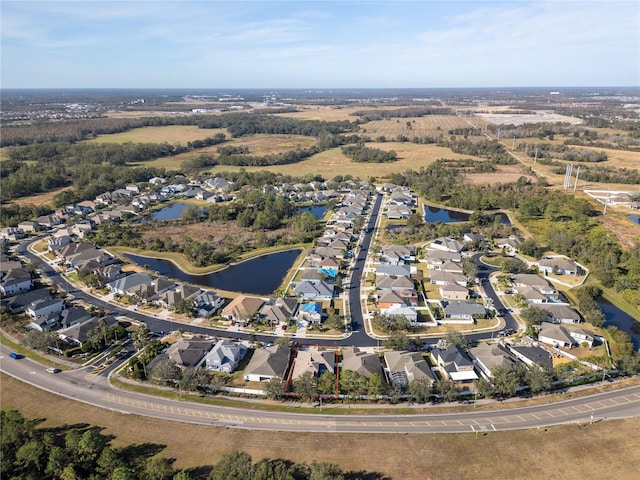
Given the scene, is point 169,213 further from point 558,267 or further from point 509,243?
point 558,267

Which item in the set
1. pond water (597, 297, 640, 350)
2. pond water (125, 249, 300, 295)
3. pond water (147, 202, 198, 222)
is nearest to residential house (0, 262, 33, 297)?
pond water (125, 249, 300, 295)

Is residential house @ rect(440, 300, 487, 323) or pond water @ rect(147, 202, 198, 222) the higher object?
residential house @ rect(440, 300, 487, 323)

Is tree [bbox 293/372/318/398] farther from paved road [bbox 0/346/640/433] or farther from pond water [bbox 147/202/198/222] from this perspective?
pond water [bbox 147/202/198/222]

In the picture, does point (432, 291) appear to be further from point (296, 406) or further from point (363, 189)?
point (363, 189)

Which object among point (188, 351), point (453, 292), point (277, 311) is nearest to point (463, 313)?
point (453, 292)

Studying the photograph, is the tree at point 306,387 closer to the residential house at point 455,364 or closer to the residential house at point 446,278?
the residential house at point 455,364

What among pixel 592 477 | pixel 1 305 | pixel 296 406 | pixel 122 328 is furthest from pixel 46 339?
pixel 592 477

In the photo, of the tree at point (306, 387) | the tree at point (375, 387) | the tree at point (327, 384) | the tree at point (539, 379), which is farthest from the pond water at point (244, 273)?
the tree at point (539, 379)

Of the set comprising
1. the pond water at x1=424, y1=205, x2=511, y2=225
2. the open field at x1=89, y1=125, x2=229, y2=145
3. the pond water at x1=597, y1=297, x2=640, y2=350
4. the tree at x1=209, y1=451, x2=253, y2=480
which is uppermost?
the open field at x1=89, y1=125, x2=229, y2=145
